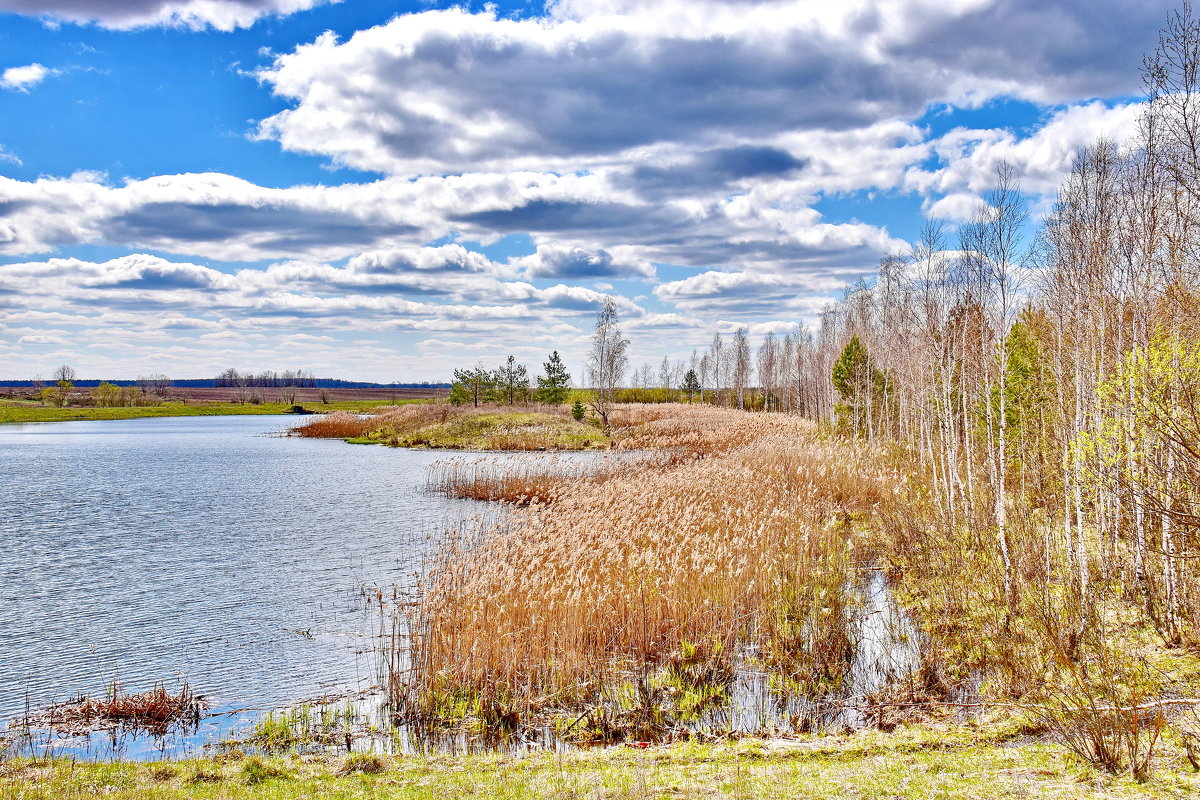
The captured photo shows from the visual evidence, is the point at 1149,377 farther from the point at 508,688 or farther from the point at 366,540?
the point at 366,540

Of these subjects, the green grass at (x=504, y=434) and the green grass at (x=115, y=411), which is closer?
the green grass at (x=504, y=434)

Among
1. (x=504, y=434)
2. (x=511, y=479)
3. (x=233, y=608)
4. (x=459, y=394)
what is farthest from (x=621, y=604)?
(x=459, y=394)

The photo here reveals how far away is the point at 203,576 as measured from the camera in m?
14.1

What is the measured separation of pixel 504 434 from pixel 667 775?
38.4m

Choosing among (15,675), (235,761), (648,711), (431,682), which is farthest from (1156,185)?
(15,675)

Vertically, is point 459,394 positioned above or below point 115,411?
above

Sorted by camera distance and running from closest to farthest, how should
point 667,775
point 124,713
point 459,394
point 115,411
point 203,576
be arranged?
point 667,775
point 124,713
point 203,576
point 459,394
point 115,411

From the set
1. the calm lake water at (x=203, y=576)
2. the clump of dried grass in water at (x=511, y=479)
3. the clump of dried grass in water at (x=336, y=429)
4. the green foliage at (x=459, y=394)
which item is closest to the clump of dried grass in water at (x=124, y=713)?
the calm lake water at (x=203, y=576)

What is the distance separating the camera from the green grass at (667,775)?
5457 mm

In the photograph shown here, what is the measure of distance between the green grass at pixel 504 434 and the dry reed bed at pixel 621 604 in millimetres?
27374

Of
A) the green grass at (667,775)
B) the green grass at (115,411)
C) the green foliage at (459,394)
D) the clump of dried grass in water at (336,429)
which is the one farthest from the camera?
the green grass at (115,411)

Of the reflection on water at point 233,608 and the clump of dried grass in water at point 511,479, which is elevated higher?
the clump of dried grass in water at point 511,479

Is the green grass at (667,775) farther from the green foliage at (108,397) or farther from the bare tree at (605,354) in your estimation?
the green foliage at (108,397)

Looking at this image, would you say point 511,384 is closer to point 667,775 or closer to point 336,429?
point 336,429
